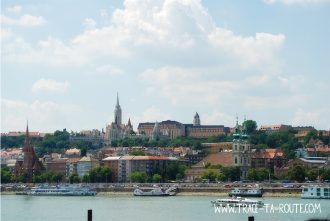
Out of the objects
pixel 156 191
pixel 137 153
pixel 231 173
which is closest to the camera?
pixel 156 191

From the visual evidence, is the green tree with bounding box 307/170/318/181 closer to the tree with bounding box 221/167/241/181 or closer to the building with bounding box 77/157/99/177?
the tree with bounding box 221/167/241/181

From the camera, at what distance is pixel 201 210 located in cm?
5012

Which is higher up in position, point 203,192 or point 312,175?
point 312,175

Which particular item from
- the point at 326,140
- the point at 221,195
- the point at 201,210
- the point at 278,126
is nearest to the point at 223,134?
the point at 278,126

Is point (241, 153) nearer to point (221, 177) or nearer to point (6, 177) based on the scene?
point (221, 177)

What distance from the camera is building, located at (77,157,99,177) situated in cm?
10950

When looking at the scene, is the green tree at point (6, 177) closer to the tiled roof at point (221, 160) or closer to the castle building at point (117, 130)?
the tiled roof at point (221, 160)

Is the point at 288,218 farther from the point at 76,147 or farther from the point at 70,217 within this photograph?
the point at 76,147

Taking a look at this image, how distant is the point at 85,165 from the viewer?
110 meters

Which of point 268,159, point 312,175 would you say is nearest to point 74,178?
point 268,159

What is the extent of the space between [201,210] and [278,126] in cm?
10365

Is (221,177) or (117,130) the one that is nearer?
(221,177)

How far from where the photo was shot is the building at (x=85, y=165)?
109500 millimetres

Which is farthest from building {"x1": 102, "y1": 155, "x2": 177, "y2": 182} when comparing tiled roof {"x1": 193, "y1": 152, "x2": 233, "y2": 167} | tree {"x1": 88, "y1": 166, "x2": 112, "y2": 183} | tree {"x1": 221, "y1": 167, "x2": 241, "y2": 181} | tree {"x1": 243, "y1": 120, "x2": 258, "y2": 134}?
tree {"x1": 243, "y1": 120, "x2": 258, "y2": 134}
